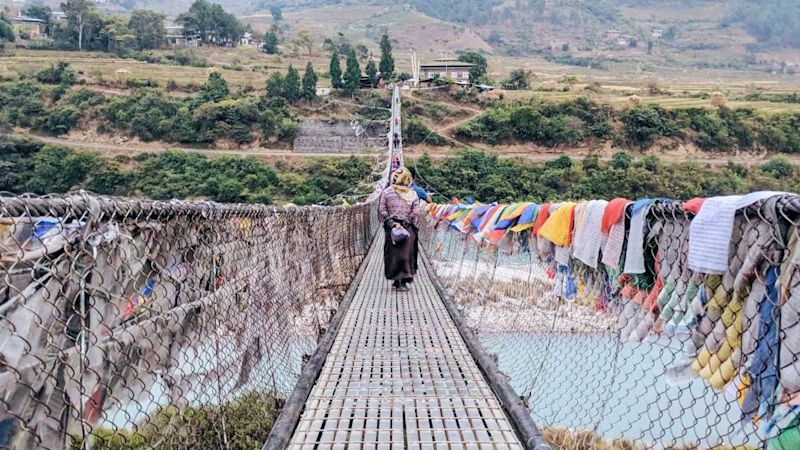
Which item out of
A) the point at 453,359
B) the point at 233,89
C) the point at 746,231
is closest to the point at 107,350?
the point at 746,231

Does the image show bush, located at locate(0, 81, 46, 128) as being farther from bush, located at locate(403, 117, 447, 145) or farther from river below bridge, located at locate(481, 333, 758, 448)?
river below bridge, located at locate(481, 333, 758, 448)

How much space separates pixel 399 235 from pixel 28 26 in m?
51.9

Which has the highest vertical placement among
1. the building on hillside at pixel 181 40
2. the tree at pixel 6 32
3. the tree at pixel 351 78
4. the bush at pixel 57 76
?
the building on hillside at pixel 181 40

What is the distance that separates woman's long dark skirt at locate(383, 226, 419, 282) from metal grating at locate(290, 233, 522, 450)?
31.3 inches

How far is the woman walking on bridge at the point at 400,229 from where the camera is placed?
391 cm

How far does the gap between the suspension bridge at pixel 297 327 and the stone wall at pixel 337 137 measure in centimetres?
2482

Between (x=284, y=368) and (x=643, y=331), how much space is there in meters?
1.63

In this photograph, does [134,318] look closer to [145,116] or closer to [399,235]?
[399,235]

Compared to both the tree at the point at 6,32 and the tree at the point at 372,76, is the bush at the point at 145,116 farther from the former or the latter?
the tree at the point at 6,32

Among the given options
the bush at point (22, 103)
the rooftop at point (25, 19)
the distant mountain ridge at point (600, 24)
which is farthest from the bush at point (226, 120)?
the distant mountain ridge at point (600, 24)

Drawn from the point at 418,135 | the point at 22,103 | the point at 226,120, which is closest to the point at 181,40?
the point at 22,103

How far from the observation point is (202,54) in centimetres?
4419

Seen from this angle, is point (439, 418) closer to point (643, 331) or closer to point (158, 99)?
point (643, 331)

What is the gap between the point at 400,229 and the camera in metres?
3.91
